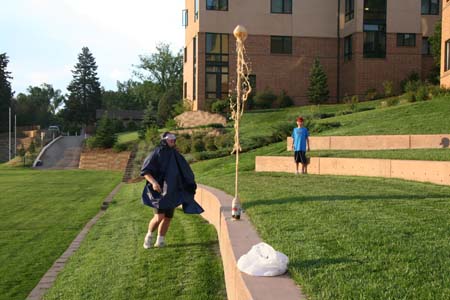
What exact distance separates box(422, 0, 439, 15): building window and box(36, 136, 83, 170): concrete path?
87.1ft

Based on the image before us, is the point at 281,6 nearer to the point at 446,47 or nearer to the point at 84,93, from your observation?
the point at 446,47

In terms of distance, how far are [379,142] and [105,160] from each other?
20.7 meters

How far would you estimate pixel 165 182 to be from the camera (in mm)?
7598

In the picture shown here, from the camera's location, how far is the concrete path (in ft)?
114

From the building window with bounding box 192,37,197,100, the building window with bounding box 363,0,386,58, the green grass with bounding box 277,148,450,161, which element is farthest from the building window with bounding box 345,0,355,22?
the green grass with bounding box 277,148,450,161

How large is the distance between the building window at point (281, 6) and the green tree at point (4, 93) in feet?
150

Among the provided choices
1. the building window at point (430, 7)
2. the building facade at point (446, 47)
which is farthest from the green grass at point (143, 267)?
the building window at point (430, 7)

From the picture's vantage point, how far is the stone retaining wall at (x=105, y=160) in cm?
3198

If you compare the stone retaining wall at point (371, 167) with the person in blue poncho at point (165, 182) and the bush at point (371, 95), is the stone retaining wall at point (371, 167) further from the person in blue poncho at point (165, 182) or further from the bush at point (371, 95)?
the bush at point (371, 95)

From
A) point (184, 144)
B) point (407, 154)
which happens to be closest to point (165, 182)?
point (407, 154)

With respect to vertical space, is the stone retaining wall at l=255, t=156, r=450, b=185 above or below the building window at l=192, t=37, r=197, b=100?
below

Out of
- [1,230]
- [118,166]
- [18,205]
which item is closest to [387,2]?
[118,166]

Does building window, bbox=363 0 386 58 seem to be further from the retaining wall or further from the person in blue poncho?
the person in blue poncho

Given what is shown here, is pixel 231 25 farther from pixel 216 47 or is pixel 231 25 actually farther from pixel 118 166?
pixel 118 166
